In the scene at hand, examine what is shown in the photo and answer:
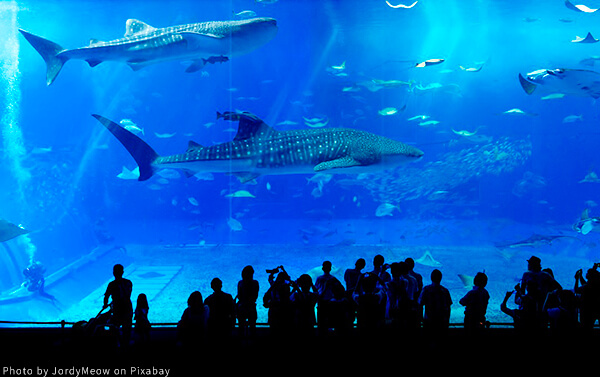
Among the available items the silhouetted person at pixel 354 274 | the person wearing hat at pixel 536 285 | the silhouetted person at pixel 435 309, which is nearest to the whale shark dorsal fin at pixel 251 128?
the silhouetted person at pixel 354 274

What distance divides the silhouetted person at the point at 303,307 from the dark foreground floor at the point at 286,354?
0.08 m

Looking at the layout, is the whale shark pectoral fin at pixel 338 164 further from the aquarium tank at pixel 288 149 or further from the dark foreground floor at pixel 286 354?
the dark foreground floor at pixel 286 354

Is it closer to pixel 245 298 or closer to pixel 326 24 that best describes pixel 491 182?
pixel 326 24

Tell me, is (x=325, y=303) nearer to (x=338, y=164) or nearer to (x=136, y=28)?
(x=338, y=164)

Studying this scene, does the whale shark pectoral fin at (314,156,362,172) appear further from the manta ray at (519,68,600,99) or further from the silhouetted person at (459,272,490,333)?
the manta ray at (519,68,600,99)

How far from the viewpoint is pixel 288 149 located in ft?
18.0

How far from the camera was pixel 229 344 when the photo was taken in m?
2.85

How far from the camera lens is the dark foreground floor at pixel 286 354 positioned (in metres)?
2.45

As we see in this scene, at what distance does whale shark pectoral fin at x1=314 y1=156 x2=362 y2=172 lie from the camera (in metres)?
5.12

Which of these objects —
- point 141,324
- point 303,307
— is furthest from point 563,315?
point 141,324

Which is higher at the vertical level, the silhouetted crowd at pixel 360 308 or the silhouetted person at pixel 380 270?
the silhouetted person at pixel 380 270

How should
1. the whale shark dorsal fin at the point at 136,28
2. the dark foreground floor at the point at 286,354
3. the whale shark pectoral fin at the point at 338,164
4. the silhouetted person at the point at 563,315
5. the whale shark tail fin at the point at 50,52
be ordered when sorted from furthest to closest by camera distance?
the whale shark dorsal fin at the point at 136,28
the whale shark tail fin at the point at 50,52
the whale shark pectoral fin at the point at 338,164
the silhouetted person at the point at 563,315
the dark foreground floor at the point at 286,354

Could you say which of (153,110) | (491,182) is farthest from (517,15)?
(153,110)

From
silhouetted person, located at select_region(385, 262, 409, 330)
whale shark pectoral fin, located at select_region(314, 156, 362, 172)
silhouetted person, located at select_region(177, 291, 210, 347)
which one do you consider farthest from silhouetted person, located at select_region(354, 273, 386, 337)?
whale shark pectoral fin, located at select_region(314, 156, 362, 172)
